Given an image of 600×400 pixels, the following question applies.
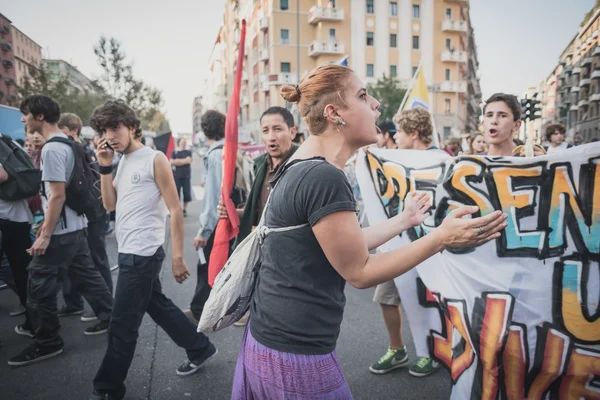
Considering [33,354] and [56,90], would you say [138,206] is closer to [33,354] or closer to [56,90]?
[33,354]

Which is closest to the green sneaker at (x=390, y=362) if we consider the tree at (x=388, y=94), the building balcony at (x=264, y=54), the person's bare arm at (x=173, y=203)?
the person's bare arm at (x=173, y=203)

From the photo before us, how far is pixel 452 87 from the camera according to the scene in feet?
153

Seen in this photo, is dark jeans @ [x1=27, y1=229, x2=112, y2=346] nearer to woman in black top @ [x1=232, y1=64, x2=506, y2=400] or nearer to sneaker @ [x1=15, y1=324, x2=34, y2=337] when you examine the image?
sneaker @ [x1=15, y1=324, x2=34, y2=337]

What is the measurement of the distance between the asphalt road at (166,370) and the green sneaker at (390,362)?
5 cm

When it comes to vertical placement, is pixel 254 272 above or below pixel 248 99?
below

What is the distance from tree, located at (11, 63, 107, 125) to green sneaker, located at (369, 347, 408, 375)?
2872 centimetres

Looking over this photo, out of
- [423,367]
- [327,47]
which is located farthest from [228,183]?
[327,47]

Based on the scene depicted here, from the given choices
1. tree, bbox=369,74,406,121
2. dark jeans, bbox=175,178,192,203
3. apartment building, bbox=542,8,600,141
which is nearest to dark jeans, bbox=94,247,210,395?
dark jeans, bbox=175,178,192,203

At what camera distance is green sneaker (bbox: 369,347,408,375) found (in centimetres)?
333

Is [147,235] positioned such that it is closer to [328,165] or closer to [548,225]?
[328,165]

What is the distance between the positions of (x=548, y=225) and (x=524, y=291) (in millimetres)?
421

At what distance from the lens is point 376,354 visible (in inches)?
143

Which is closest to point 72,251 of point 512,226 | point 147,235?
point 147,235

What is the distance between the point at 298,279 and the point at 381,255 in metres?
0.31
